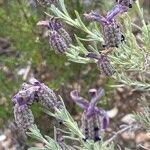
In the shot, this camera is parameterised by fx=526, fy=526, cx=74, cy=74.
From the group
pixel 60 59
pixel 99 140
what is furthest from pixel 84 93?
pixel 99 140

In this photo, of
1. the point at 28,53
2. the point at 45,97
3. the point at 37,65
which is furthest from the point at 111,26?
the point at 37,65

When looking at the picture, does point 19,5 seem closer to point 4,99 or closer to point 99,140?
point 4,99

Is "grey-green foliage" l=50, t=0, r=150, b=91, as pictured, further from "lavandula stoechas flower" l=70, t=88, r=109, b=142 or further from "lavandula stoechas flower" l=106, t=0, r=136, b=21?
"lavandula stoechas flower" l=70, t=88, r=109, b=142

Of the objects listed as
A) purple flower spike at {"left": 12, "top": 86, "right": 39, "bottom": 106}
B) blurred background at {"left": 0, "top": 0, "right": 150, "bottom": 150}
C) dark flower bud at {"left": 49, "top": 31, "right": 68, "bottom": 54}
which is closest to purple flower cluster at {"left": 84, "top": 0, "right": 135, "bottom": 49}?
dark flower bud at {"left": 49, "top": 31, "right": 68, "bottom": 54}

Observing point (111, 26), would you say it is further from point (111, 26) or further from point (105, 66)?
point (105, 66)

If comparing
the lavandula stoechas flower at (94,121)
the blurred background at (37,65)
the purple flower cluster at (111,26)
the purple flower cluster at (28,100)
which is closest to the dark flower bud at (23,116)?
the purple flower cluster at (28,100)

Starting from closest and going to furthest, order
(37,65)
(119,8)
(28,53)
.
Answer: (119,8)
(28,53)
(37,65)
